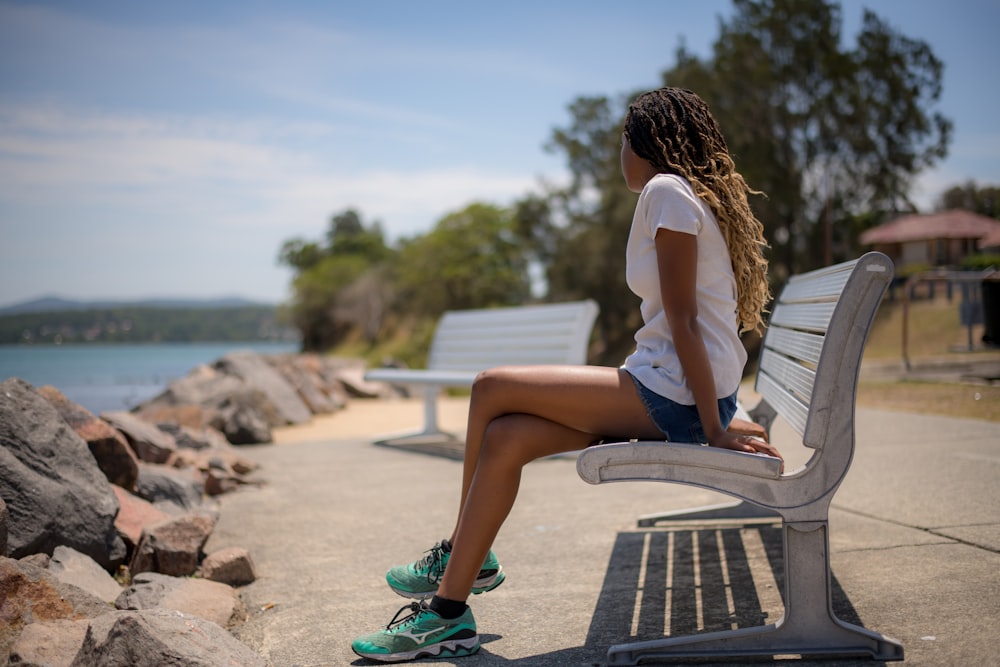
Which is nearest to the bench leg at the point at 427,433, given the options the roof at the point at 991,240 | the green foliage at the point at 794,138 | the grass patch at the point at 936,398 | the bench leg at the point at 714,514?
the bench leg at the point at 714,514

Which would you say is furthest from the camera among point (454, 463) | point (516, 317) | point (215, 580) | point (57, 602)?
point (516, 317)

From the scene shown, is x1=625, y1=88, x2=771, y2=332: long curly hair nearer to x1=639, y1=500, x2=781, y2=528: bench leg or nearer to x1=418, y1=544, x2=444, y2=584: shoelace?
x1=418, y1=544, x2=444, y2=584: shoelace

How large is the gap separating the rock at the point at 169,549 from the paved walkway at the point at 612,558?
0.29 metres

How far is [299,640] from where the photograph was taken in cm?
279

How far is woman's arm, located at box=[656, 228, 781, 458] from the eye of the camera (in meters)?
2.36

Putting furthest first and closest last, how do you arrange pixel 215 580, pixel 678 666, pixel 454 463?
pixel 454 463, pixel 215 580, pixel 678 666

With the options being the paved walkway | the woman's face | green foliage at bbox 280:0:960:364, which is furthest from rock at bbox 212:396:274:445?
green foliage at bbox 280:0:960:364

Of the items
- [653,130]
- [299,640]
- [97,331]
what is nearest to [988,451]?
[653,130]

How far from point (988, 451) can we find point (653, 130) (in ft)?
13.1

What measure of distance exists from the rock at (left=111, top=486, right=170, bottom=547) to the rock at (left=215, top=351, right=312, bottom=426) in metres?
5.43

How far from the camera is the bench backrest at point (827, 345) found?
223 cm

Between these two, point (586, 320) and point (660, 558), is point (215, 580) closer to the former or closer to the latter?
point (660, 558)

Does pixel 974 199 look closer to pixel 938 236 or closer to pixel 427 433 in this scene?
pixel 938 236

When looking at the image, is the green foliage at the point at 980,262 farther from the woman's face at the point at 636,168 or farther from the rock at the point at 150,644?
the rock at the point at 150,644
